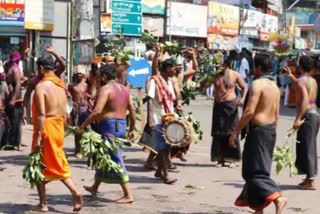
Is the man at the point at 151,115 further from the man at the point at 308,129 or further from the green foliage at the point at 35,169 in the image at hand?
the green foliage at the point at 35,169

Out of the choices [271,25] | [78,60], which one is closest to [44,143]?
[78,60]

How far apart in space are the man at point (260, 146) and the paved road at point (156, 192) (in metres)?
0.77

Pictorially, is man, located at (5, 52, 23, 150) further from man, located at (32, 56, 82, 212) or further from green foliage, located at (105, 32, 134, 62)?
man, located at (32, 56, 82, 212)

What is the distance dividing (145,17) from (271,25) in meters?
22.9

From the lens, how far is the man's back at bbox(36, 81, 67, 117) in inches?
303

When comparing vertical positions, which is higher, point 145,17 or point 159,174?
point 145,17

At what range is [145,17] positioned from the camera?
3569cm

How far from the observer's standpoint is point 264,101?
755 centimetres

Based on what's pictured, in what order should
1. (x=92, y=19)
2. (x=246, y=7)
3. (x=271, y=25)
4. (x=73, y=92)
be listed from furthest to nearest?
(x=271, y=25), (x=246, y=7), (x=92, y=19), (x=73, y=92)

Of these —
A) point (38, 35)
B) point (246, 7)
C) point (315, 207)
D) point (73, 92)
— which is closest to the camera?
point (315, 207)

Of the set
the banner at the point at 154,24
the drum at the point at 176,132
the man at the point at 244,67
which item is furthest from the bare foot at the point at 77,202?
the banner at the point at 154,24

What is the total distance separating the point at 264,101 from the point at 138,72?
677 centimetres

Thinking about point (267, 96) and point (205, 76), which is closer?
point (267, 96)

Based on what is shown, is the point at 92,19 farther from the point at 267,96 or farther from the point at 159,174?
the point at 267,96
